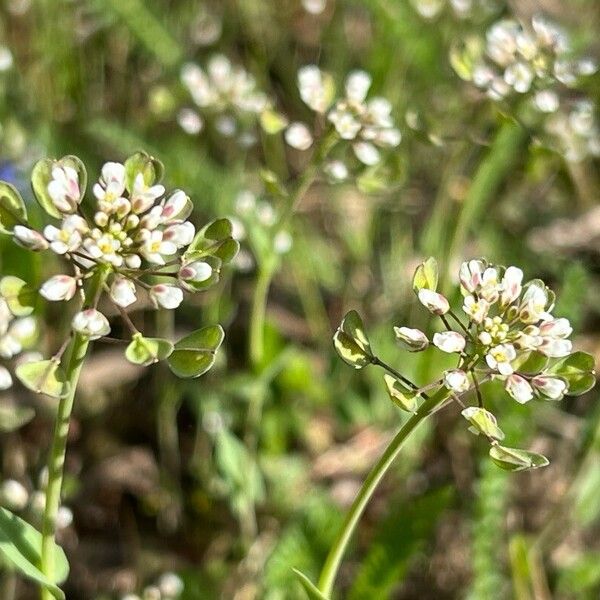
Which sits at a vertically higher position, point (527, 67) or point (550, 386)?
point (527, 67)

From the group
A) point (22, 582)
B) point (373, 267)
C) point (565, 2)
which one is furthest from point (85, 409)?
point (565, 2)

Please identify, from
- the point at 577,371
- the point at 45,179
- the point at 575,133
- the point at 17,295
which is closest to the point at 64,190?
the point at 45,179

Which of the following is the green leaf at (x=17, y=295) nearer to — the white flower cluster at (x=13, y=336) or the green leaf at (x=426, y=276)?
the white flower cluster at (x=13, y=336)

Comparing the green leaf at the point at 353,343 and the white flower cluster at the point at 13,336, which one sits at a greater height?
the green leaf at the point at 353,343

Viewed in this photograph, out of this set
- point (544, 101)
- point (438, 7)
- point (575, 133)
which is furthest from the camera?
point (438, 7)

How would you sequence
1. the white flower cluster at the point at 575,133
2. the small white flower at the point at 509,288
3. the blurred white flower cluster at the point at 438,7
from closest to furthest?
1. the small white flower at the point at 509,288
2. the white flower cluster at the point at 575,133
3. the blurred white flower cluster at the point at 438,7

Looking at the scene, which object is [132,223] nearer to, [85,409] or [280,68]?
[85,409]

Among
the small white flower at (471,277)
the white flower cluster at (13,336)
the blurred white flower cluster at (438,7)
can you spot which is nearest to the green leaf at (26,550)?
the white flower cluster at (13,336)

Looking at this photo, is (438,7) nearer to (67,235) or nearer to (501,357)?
(501,357)
